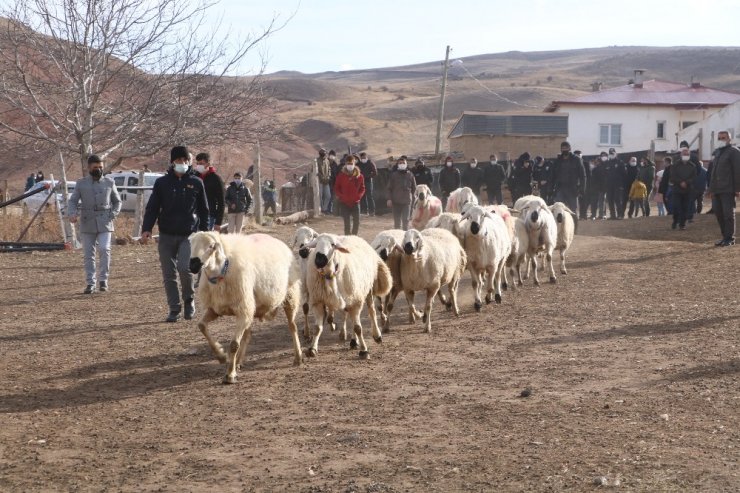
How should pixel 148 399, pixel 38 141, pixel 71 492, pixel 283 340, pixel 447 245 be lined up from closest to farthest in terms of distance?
pixel 71 492
pixel 148 399
pixel 283 340
pixel 447 245
pixel 38 141

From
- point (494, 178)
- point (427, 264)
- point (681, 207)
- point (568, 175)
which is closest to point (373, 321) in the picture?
point (427, 264)

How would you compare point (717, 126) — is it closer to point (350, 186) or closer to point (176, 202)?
point (350, 186)

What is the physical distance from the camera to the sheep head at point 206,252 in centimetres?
880

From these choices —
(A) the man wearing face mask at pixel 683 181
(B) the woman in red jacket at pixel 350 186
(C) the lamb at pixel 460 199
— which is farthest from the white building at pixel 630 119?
(C) the lamb at pixel 460 199

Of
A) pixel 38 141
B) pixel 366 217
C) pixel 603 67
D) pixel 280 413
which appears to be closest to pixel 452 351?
pixel 280 413

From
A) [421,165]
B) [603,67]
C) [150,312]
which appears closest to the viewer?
[150,312]

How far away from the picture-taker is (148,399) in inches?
326

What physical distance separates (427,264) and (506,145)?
140ft

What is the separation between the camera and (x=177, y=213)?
1158 centimetres

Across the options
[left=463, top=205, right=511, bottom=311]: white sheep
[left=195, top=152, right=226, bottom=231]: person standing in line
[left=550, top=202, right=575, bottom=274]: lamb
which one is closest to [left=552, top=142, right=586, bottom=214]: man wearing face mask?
[left=550, top=202, right=575, bottom=274]: lamb

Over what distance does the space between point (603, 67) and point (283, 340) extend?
13418cm

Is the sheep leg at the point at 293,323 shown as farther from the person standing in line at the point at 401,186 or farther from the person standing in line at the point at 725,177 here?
the person standing in line at the point at 725,177

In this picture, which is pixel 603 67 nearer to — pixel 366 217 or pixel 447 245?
pixel 366 217

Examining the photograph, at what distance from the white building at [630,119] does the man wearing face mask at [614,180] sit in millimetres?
29236
